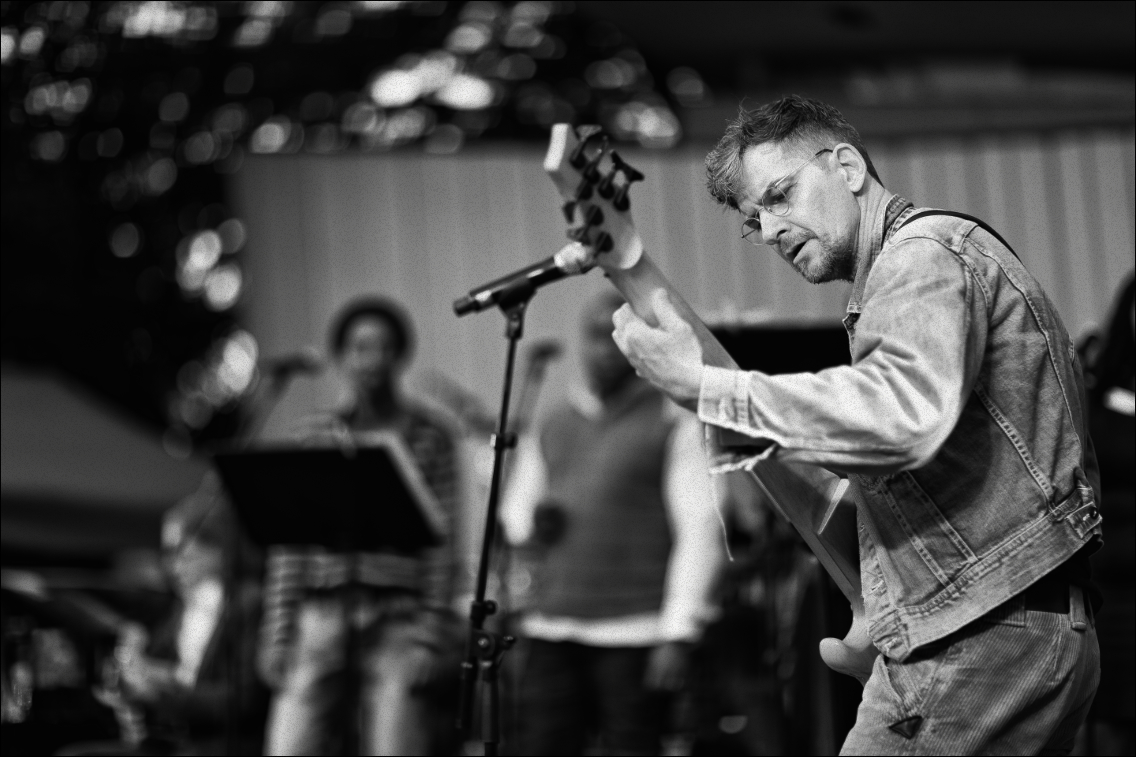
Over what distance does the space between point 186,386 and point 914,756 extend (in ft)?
21.0

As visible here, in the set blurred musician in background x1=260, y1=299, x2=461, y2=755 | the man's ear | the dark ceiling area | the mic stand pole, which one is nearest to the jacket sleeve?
the man's ear

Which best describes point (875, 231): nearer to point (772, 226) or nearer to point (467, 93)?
point (772, 226)

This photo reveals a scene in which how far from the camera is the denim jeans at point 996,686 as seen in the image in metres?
Result: 1.96

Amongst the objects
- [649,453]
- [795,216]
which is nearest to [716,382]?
[795,216]

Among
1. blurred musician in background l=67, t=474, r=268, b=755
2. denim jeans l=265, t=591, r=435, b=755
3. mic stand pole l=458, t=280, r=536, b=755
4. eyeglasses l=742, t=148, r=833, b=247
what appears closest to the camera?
eyeglasses l=742, t=148, r=833, b=247

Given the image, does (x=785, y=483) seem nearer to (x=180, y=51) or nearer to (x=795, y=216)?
(x=795, y=216)

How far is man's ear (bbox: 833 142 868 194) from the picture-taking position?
6.95 feet

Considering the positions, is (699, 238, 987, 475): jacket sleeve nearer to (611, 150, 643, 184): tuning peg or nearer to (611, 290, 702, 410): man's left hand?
(611, 290, 702, 410): man's left hand

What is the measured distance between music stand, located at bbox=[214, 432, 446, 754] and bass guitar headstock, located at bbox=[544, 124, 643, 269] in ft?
6.72

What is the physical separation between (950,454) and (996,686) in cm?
35

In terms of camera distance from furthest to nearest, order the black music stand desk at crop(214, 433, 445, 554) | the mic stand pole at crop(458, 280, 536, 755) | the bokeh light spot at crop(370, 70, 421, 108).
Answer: the bokeh light spot at crop(370, 70, 421, 108) < the black music stand desk at crop(214, 433, 445, 554) < the mic stand pole at crop(458, 280, 536, 755)

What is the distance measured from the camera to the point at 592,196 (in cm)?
224

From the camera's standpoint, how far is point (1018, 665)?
1955mm

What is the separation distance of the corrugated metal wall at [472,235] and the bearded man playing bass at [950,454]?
4703 mm
